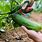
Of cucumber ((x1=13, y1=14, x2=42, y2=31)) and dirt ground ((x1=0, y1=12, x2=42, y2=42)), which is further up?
cucumber ((x1=13, y1=14, x2=42, y2=31))

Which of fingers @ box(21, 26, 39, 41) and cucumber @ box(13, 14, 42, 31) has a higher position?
cucumber @ box(13, 14, 42, 31)

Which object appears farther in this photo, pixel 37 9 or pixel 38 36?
pixel 37 9

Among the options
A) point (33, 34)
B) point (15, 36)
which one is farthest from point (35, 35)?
point (15, 36)

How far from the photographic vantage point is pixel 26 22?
3.15 feet

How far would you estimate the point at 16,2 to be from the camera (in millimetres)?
1040

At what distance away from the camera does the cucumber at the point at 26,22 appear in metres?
0.92

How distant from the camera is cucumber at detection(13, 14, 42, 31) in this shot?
92 cm

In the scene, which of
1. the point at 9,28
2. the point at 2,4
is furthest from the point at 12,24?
the point at 2,4

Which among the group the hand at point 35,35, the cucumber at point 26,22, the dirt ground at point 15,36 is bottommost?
the dirt ground at point 15,36

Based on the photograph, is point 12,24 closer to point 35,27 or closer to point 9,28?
point 9,28

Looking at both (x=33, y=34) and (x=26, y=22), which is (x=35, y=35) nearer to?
(x=33, y=34)

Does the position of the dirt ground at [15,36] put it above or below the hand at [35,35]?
below

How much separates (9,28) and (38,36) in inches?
8.5

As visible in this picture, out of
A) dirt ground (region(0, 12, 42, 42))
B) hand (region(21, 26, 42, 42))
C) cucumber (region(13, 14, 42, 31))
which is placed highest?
cucumber (region(13, 14, 42, 31))
